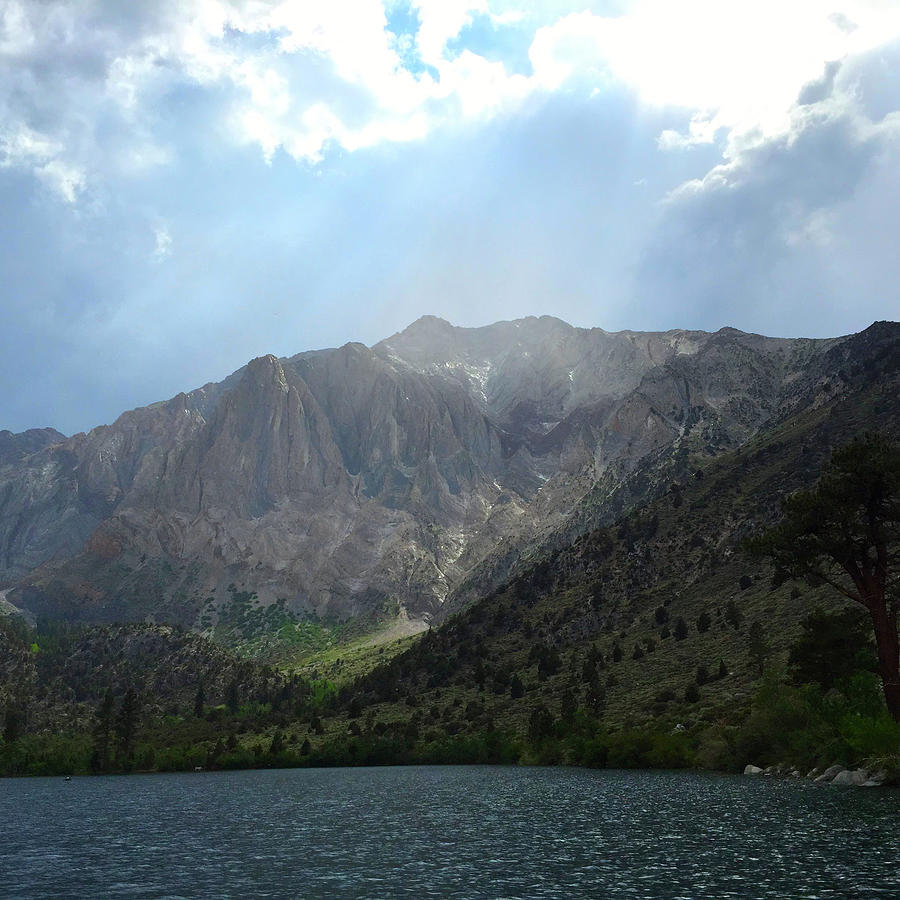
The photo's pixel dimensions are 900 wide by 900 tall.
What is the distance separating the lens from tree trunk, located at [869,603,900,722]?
50.1 metres

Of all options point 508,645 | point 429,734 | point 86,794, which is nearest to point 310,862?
point 86,794

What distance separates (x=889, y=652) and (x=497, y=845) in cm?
2719

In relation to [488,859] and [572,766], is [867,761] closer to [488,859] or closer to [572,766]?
[488,859]

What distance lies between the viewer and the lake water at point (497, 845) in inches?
1225

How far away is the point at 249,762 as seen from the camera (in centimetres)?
16562

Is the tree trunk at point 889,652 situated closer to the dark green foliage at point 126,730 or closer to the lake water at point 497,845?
the lake water at point 497,845

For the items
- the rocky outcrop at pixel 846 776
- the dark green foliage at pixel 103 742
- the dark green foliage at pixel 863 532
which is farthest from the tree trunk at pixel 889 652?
the dark green foliage at pixel 103 742

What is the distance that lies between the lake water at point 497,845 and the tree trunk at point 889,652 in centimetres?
589

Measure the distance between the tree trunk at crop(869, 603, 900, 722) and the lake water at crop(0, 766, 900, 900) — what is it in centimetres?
589

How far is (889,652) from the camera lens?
50.3m

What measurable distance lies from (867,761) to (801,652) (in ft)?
52.2

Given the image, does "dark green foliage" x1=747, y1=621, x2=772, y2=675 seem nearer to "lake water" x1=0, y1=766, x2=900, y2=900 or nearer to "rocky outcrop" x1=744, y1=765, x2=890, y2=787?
"lake water" x1=0, y1=766, x2=900, y2=900

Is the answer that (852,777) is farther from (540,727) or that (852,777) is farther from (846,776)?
(540,727)

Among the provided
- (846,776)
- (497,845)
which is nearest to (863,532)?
(846,776)
